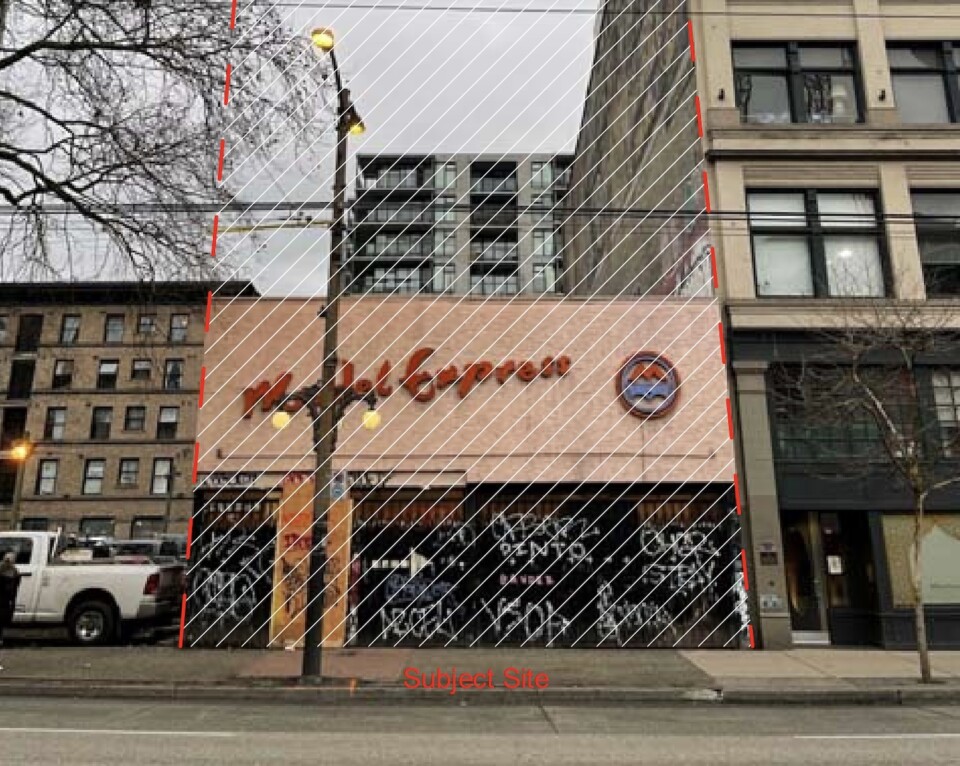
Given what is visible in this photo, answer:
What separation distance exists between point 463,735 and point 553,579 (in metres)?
6.26

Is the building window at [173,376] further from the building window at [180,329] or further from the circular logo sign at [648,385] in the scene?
the circular logo sign at [648,385]

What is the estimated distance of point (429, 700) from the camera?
945 cm

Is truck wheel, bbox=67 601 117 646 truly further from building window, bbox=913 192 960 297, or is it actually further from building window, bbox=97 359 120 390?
building window, bbox=97 359 120 390

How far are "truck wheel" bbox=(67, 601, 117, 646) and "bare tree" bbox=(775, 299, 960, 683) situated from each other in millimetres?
12990

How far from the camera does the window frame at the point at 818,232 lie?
48.7 feet

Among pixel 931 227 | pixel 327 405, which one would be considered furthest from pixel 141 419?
pixel 931 227

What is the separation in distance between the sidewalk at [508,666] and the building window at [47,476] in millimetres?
34928

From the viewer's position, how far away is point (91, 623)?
13.4 metres

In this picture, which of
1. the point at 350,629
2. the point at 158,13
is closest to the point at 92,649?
the point at 350,629

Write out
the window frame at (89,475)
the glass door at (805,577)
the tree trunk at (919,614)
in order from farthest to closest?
the window frame at (89,475) → the glass door at (805,577) → the tree trunk at (919,614)

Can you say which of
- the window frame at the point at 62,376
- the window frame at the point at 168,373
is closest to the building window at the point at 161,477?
the window frame at the point at 168,373

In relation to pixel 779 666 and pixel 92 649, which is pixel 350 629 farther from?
pixel 779 666

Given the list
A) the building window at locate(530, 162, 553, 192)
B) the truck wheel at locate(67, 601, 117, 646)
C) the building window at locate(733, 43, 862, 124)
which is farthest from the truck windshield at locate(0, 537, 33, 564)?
the building window at locate(530, 162, 553, 192)

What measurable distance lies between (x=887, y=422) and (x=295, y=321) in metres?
10.4
